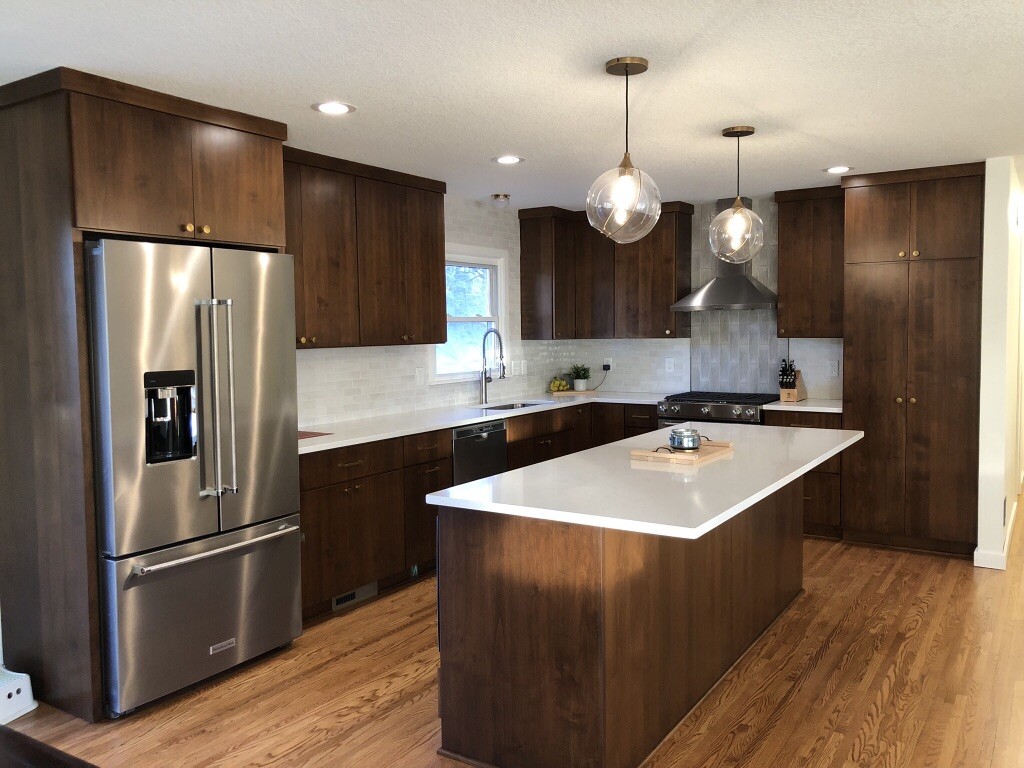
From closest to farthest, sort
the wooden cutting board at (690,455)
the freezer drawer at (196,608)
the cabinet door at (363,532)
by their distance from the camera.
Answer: the freezer drawer at (196,608) < the wooden cutting board at (690,455) < the cabinet door at (363,532)

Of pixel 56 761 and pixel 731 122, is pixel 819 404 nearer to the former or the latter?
pixel 731 122

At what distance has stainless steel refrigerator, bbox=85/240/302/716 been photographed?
3.00 metres

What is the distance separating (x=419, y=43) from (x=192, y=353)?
58.0 inches

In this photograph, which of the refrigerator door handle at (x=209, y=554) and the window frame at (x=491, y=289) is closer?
the refrigerator door handle at (x=209, y=554)

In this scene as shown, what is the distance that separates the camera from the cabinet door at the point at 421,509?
456 cm

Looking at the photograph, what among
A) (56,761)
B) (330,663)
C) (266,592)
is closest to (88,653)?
(266,592)

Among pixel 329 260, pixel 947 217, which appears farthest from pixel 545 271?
pixel 947 217

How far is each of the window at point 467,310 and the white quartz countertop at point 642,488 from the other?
7.49ft

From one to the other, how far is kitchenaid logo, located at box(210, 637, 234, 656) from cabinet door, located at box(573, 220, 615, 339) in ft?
13.1

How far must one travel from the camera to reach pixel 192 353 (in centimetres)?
320

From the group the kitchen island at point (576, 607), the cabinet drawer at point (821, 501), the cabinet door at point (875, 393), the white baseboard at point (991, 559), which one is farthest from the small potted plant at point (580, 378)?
the kitchen island at point (576, 607)

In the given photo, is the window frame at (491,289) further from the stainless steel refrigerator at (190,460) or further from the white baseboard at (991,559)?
the white baseboard at (991,559)

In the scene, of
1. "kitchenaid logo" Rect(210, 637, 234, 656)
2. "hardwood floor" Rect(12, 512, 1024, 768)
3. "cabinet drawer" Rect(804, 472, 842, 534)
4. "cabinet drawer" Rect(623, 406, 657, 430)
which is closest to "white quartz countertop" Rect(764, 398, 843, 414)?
"cabinet drawer" Rect(804, 472, 842, 534)

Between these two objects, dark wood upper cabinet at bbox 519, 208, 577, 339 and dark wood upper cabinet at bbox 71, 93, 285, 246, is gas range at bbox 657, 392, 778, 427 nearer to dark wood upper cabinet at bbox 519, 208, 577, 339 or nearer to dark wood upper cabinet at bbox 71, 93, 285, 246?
dark wood upper cabinet at bbox 519, 208, 577, 339
